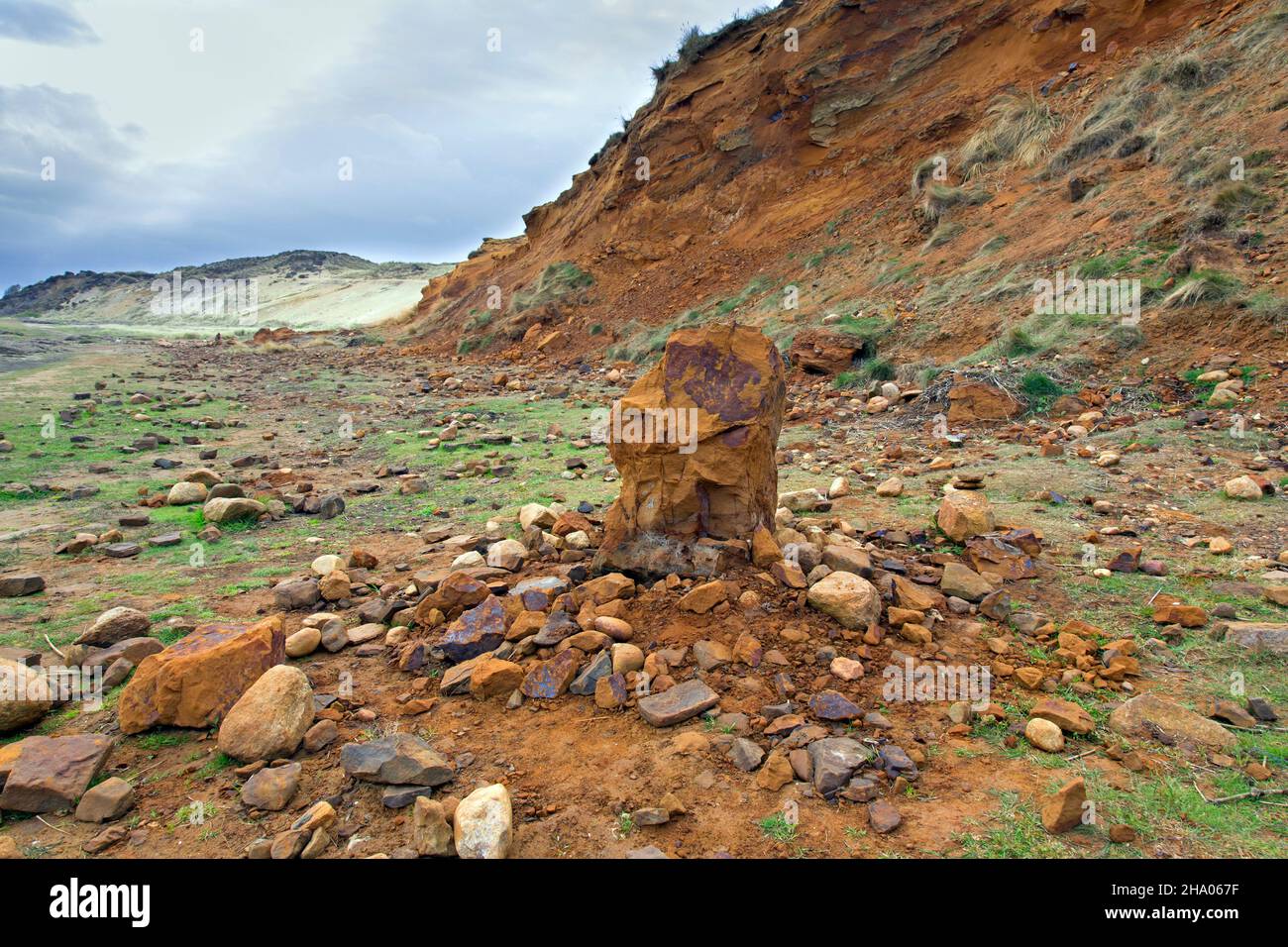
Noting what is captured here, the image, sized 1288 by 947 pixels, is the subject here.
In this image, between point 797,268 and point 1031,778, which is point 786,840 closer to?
point 1031,778

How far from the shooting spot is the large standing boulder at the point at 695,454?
3686mm

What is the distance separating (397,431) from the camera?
33.1 ft

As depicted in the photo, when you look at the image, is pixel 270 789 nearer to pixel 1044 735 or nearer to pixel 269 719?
pixel 269 719

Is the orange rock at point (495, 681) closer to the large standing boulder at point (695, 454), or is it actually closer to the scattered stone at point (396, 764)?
the scattered stone at point (396, 764)

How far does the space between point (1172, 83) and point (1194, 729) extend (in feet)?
44.8

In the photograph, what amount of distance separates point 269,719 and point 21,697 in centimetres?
114

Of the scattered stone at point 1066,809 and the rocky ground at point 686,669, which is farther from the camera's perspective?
the rocky ground at point 686,669

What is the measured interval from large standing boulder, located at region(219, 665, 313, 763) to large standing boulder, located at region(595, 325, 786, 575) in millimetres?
1642

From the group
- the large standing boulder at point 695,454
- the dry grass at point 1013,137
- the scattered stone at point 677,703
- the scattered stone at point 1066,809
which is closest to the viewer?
the scattered stone at point 1066,809

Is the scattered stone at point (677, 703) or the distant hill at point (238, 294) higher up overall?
the distant hill at point (238, 294)

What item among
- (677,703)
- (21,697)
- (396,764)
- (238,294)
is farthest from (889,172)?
(238,294)

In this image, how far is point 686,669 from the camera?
2984 mm

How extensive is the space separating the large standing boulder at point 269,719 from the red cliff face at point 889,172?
9325 mm

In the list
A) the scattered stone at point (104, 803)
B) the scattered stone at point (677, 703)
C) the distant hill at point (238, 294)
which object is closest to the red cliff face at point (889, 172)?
the scattered stone at point (677, 703)
